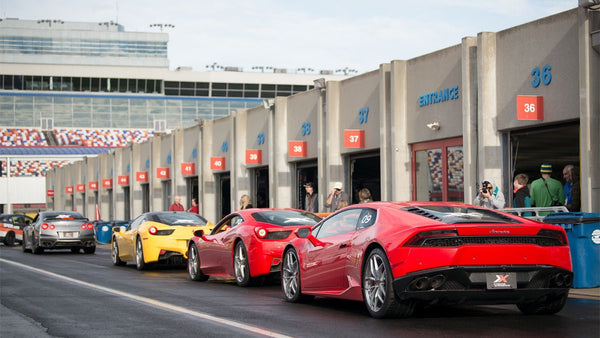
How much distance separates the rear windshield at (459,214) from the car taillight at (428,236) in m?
0.26

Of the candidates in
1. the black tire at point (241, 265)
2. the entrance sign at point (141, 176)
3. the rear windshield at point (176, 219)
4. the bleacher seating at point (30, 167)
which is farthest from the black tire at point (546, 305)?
the bleacher seating at point (30, 167)

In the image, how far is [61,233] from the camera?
93.2 feet

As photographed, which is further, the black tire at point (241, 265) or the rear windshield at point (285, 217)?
the rear windshield at point (285, 217)

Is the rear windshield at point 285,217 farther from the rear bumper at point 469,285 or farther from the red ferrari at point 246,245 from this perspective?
the rear bumper at point 469,285

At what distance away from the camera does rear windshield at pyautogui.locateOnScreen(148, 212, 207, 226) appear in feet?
63.9

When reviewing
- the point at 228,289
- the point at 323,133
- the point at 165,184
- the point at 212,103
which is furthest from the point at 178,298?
the point at 212,103

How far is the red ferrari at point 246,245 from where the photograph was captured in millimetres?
14203

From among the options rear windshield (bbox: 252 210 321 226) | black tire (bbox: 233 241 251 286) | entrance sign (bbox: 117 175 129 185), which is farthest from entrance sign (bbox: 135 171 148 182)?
black tire (bbox: 233 241 251 286)

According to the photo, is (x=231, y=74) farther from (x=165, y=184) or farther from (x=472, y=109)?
(x=472, y=109)

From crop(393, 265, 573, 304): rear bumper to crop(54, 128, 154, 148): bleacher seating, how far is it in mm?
78351

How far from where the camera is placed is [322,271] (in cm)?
1074

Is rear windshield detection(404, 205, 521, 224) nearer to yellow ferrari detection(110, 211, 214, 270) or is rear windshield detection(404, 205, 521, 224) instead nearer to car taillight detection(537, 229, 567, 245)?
car taillight detection(537, 229, 567, 245)

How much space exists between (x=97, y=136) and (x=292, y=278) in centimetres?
7684

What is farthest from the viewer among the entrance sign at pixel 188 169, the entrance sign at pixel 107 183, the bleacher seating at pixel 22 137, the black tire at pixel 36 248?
the bleacher seating at pixel 22 137
